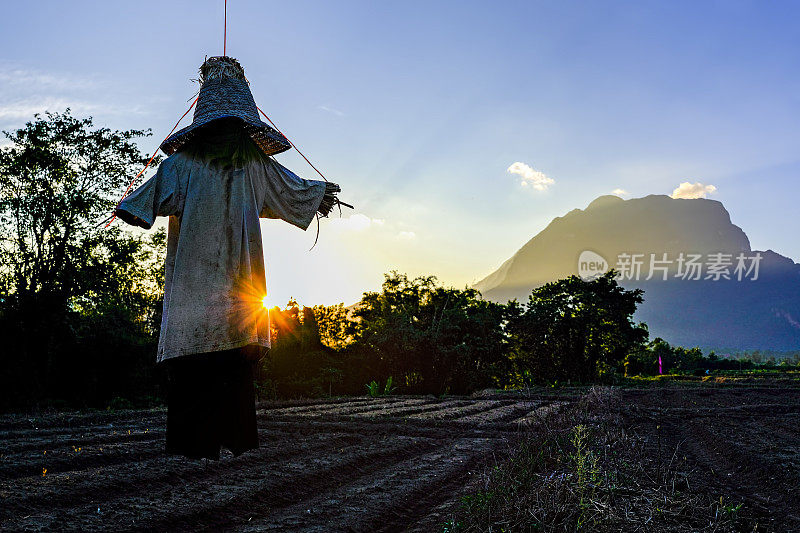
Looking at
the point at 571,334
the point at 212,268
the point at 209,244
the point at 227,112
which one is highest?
the point at 227,112

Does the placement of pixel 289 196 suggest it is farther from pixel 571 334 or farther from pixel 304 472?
pixel 571 334

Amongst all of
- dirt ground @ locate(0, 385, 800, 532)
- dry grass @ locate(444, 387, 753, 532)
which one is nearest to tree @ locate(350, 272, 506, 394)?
dirt ground @ locate(0, 385, 800, 532)

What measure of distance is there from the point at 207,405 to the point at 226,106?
156 centimetres

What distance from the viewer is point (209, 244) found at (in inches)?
114

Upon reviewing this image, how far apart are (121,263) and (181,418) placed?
589 inches

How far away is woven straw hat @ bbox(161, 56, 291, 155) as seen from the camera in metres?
3.03

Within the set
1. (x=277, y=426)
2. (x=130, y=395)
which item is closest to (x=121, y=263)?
(x=130, y=395)

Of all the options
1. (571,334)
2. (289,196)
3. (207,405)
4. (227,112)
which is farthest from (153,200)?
A: (571,334)

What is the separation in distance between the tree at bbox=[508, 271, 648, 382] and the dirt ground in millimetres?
11897

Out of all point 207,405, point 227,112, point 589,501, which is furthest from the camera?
point 227,112

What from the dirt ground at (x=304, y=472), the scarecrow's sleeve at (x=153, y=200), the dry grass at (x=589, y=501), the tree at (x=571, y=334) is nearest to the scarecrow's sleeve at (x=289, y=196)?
the scarecrow's sleeve at (x=153, y=200)

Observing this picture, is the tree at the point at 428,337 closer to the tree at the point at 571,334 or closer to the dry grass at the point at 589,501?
the tree at the point at 571,334

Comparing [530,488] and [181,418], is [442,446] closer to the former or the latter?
[530,488]

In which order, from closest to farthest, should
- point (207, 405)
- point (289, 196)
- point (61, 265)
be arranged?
point (207, 405) < point (289, 196) < point (61, 265)
